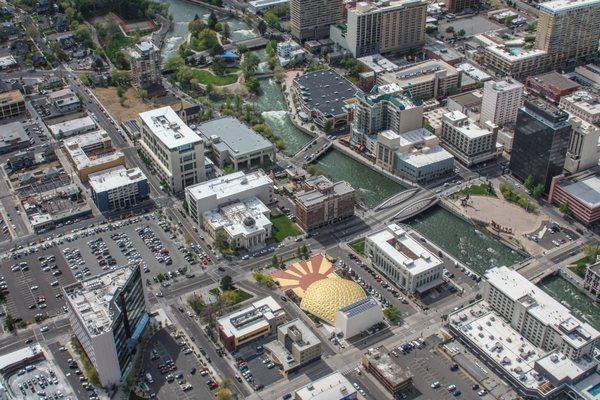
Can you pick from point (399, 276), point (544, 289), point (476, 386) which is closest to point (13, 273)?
point (399, 276)

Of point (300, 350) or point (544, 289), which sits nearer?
point (300, 350)

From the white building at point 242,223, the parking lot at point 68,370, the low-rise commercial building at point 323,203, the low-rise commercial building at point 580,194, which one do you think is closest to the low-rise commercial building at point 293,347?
the white building at point 242,223

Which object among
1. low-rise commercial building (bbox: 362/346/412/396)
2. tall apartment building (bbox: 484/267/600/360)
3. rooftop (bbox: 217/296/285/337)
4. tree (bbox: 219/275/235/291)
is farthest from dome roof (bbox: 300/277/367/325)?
tall apartment building (bbox: 484/267/600/360)

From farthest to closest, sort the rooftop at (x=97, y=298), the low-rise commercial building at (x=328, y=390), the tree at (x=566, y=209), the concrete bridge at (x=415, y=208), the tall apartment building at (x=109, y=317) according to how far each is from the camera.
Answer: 1. the concrete bridge at (x=415, y=208)
2. the tree at (x=566, y=209)
3. the rooftop at (x=97, y=298)
4. the tall apartment building at (x=109, y=317)
5. the low-rise commercial building at (x=328, y=390)

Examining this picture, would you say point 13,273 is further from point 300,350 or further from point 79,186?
point 300,350

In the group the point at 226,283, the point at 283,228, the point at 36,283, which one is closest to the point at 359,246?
the point at 283,228

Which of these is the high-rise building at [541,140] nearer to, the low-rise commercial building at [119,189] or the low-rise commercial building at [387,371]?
the low-rise commercial building at [387,371]
